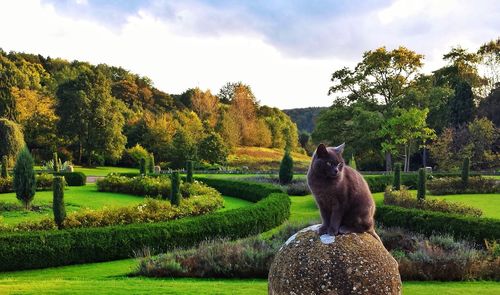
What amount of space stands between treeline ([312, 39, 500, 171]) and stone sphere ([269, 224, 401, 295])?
34.7 m

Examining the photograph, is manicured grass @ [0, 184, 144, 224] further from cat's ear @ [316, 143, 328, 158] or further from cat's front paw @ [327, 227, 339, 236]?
cat's ear @ [316, 143, 328, 158]

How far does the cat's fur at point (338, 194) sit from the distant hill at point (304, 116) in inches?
3733

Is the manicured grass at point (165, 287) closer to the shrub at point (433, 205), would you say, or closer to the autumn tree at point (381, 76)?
the shrub at point (433, 205)

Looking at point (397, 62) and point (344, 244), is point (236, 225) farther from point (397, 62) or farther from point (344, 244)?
point (397, 62)

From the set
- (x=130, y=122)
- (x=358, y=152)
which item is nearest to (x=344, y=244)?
(x=358, y=152)

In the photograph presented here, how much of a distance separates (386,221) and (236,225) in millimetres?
4934

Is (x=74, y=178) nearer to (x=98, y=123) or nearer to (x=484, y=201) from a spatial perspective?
(x=98, y=123)

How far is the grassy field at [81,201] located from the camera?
18500 mm

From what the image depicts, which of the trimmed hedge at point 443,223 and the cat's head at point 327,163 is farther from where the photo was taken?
the trimmed hedge at point 443,223

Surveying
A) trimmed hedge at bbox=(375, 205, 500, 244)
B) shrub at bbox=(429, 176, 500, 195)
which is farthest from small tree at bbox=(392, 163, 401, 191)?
trimmed hedge at bbox=(375, 205, 500, 244)

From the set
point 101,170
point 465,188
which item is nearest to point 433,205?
point 465,188

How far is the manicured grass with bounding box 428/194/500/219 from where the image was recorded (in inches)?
785

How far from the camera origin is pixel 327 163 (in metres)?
4.54

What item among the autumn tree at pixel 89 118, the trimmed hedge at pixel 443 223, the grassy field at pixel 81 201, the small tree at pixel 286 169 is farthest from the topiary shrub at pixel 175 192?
the autumn tree at pixel 89 118
